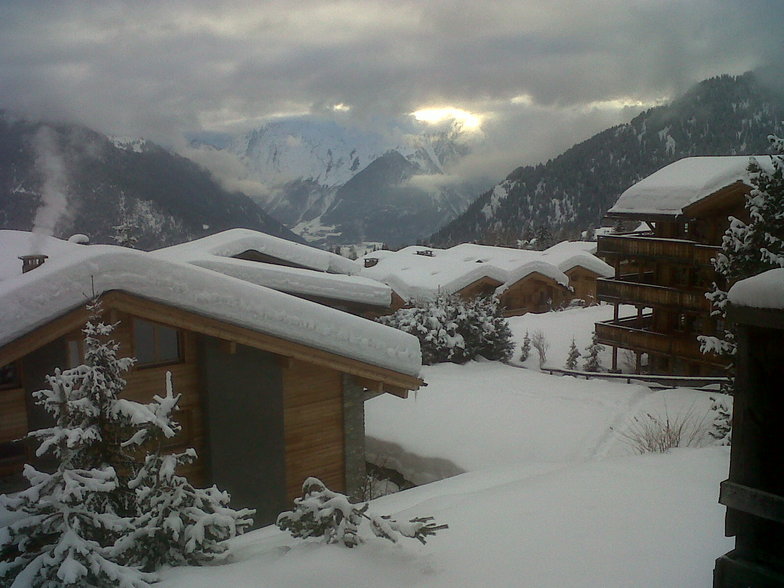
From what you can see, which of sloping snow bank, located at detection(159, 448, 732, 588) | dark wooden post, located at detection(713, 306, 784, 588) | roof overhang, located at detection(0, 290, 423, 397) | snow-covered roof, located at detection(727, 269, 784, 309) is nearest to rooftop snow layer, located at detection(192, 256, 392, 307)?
roof overhang, located at detection(0, 290, 423, 397)

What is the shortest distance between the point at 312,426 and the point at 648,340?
1891 centimetres

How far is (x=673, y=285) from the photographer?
26.5 meters

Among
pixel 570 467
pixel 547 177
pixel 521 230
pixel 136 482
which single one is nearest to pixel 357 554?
pixel 136 482

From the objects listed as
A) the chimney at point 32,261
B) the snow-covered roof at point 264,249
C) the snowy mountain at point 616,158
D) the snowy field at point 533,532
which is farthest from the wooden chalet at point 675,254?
the snowy mountain at point 616,158

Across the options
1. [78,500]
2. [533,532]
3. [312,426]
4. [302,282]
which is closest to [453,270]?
[302,282]

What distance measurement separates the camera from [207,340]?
34.6 feet

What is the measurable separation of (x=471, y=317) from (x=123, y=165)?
57762 mm

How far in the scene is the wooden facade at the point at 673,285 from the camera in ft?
76.3

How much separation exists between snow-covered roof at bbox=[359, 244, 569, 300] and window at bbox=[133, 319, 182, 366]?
1098 inches

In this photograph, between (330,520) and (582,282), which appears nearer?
(330,520)

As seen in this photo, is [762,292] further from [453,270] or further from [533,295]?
[533,295]

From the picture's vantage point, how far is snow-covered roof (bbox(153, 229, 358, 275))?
1661 centimetres

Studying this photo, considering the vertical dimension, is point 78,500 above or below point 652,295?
above

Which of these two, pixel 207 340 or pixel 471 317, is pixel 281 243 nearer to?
pixel 207 340
